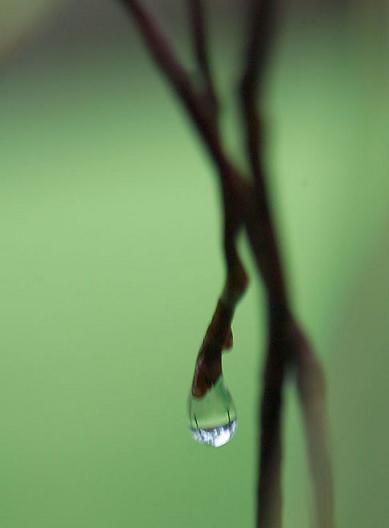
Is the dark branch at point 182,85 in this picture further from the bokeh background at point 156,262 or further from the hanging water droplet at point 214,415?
the hanging water droplet at point 214,415

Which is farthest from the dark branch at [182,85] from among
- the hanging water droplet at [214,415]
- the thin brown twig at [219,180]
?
the hanging water droplet at [214,415]

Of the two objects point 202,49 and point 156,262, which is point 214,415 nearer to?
point 156,262

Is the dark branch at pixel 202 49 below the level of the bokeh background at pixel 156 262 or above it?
above

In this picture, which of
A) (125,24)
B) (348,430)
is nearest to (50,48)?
(125,24)

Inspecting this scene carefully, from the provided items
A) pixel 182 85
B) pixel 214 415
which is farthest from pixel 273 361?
pixel 182 85

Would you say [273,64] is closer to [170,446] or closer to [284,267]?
[284,267]

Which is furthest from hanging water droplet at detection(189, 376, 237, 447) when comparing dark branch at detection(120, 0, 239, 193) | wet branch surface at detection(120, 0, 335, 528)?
dark branch at detection(120, 0, 239, 193)

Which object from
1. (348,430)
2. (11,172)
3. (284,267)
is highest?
(11,172)
